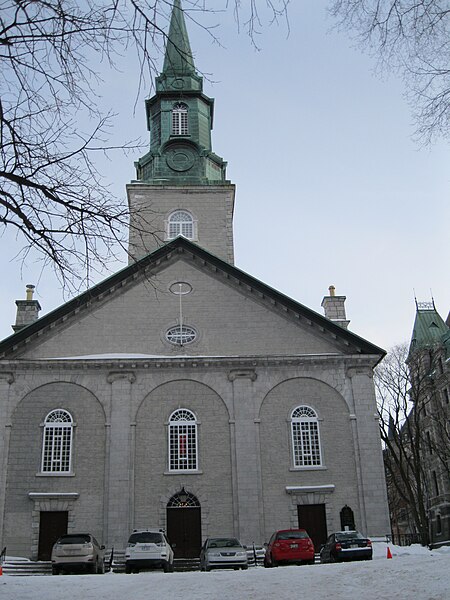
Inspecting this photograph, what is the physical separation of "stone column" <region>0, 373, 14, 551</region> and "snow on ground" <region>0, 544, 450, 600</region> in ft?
41.4

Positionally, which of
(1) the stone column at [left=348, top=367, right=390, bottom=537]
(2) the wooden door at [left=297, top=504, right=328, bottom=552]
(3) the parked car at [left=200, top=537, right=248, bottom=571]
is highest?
(1) the stone column at [left=348, top=367, right=390, bottom=537]

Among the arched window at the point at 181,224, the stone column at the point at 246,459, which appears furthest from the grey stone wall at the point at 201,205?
the stone column at the point at 246,459

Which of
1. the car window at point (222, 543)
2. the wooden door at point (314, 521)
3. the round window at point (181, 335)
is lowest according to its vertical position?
the car window at point (222, 543)

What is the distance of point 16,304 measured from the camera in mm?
33188

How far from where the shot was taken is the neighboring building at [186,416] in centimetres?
2659

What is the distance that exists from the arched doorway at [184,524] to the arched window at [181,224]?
1433cm

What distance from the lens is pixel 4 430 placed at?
90.2ft

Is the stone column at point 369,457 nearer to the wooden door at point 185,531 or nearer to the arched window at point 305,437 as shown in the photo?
the arched window at point 305,437

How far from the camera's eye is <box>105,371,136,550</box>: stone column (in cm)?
2598

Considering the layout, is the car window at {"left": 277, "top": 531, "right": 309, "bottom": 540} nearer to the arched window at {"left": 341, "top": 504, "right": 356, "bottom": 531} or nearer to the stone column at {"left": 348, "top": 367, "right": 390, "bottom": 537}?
the arched window at {"left": 341, "top": 504, "right": 356, "bottom": 531}

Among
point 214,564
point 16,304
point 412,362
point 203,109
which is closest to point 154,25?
point 214,564

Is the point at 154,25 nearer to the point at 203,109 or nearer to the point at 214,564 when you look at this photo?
the point at 214,564

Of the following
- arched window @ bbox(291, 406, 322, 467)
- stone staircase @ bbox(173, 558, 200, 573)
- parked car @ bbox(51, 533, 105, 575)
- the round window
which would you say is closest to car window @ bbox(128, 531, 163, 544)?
parked car @ bbox(51, 533, 105, 575)

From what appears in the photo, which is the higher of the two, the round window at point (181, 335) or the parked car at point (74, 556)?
the round window at point (181, 335)
